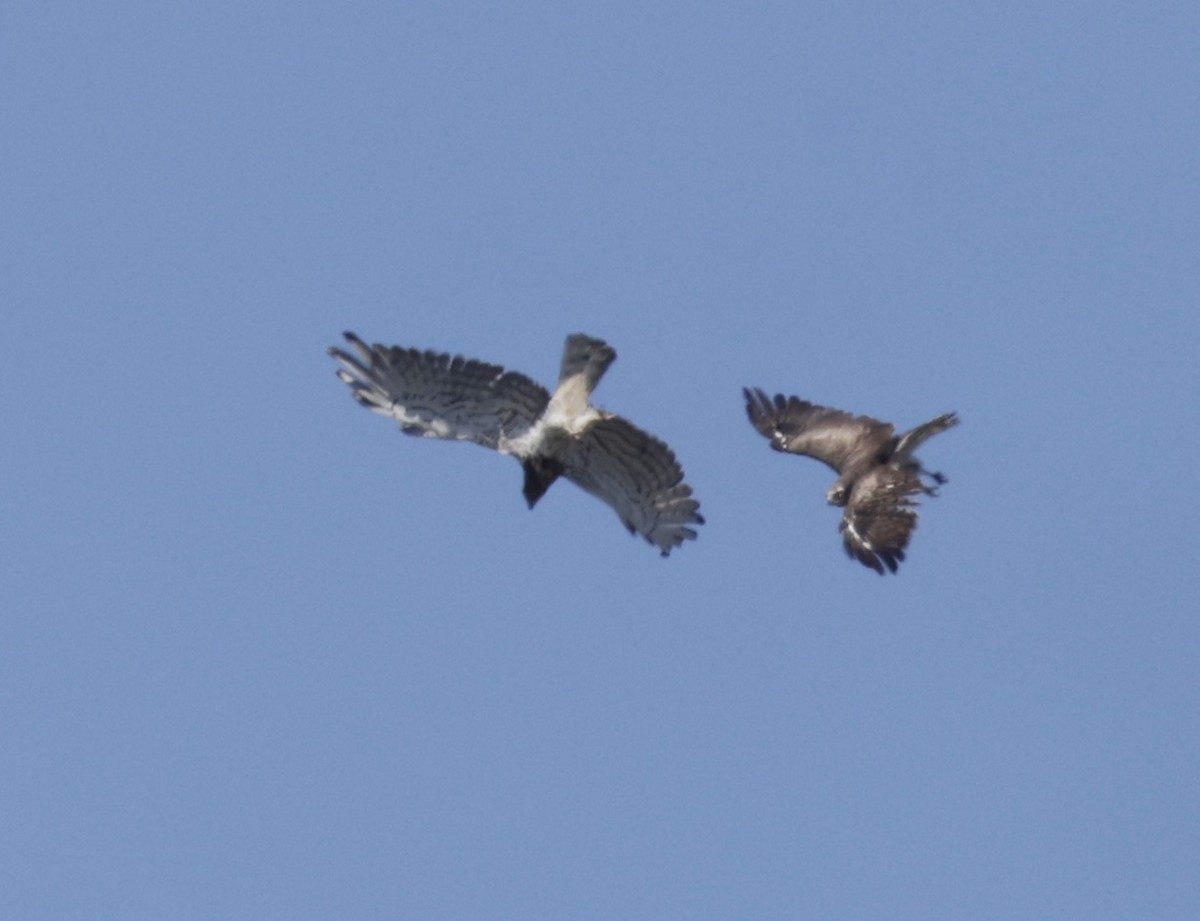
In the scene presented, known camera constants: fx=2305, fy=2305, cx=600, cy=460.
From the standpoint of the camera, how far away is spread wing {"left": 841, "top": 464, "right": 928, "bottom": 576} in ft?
53.5

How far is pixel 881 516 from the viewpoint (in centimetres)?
1666

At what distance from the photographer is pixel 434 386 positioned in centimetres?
1545

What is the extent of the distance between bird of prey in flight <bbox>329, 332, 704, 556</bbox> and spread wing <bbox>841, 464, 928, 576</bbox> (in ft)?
5.99

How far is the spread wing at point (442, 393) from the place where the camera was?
1536 centimetres

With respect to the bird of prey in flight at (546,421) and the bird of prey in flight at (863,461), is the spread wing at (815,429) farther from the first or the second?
the bird of prey in flight at (546,421)

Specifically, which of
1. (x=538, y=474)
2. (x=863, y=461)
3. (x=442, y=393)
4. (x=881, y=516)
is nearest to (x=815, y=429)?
(x=863, y=461)

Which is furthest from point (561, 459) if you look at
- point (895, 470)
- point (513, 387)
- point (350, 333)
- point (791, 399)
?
point (791, 399)

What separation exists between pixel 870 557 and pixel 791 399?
339cm

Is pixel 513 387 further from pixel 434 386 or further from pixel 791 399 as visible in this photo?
pixel 791 399

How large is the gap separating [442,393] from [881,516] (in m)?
3.42

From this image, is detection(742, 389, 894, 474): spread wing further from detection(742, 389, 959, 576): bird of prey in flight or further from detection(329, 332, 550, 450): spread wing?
detection(329, 332, 550, 450): spread wing

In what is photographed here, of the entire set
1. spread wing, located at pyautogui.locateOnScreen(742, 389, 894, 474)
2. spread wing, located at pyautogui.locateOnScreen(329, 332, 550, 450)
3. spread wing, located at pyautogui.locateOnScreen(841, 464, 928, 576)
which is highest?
spread wing, located at pyautogui.locateOnScreen(742, 389, 894, 474)

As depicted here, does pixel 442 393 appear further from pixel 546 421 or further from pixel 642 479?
pixel 642 479

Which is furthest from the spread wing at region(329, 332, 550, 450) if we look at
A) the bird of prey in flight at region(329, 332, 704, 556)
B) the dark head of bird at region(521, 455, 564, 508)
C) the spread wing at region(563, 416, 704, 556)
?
the spread wing at region(563, 416, 704, 556)
